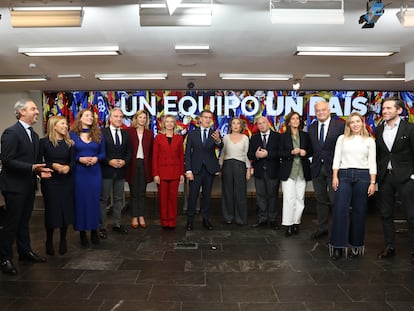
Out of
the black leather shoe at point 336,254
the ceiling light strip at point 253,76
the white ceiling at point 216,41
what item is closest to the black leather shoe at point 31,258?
the white ceiling at point 216,41

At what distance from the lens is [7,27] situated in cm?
403

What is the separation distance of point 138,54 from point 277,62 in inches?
91.8

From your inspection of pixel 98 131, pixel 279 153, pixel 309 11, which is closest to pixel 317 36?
pixel 309 11

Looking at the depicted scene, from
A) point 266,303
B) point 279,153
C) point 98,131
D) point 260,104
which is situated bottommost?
point 266,303

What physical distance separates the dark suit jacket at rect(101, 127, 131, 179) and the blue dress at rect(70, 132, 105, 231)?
434mm

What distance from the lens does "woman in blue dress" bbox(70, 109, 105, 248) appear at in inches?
155

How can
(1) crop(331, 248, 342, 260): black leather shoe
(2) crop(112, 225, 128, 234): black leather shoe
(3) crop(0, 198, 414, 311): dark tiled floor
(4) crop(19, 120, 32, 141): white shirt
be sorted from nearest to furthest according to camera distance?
1. (3) crop(0, 198, 414, 311): dark tiled floor
2. (4) crop(19, 120, 32, 141): white shirt
3. (1) crop(331, 248, 342, 260): black leather shoe
4. (2) crop(112, 225, 128, 234): black leather shoe

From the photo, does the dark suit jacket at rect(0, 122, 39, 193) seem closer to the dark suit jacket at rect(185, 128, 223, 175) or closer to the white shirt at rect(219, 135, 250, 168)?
the dark suit jacket at rect(185, 128, 223, 175)

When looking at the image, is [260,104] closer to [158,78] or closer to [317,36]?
[158,78]

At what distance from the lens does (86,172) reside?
156 inches

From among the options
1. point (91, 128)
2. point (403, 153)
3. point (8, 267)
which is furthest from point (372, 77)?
point (8, 267)

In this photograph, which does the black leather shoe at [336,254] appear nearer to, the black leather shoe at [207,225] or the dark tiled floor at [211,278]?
the dark tiled floor at [211,278]

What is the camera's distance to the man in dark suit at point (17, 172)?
322 centimetres

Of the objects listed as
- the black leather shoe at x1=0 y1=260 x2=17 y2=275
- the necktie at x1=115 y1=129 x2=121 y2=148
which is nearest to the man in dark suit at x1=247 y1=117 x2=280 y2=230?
the necktie at x1=115 y1=129 x2=121 y2=148
